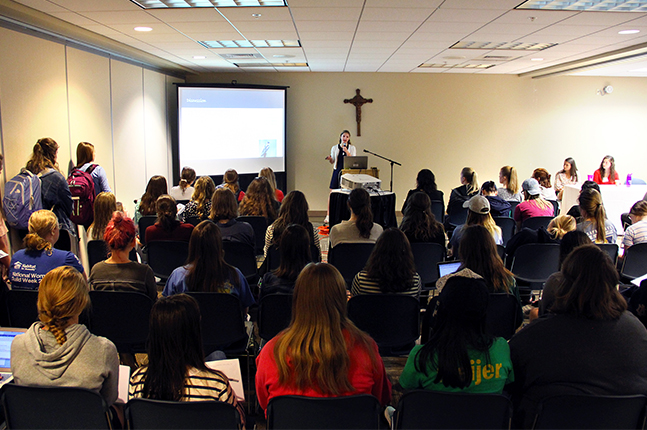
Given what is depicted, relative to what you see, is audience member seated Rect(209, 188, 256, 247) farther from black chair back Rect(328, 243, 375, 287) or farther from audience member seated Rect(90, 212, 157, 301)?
audience member seated Rect(90, 212, 157, 301)

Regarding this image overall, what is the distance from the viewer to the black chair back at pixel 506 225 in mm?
4906

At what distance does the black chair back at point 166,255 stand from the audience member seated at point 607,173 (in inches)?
309

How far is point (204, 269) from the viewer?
8.60 ft

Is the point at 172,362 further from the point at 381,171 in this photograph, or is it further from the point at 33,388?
the point at 381,171

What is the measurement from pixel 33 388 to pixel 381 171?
29.0 ft

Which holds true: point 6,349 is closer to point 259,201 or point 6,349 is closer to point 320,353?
point 320,353

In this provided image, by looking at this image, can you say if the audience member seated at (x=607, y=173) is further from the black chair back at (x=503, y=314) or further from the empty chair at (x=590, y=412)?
the empty chair at (x=590, y=412)

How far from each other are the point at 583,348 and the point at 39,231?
296 cm

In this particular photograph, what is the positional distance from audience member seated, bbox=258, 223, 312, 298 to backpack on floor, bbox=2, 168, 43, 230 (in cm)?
286

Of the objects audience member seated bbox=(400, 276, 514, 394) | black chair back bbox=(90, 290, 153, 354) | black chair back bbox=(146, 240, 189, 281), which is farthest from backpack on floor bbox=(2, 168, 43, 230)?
audience member seated bbox=(400, 276, 514, 394)

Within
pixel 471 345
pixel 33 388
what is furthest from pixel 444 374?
pixel 33 388

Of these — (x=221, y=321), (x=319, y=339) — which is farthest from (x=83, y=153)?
(x=319, y=339)

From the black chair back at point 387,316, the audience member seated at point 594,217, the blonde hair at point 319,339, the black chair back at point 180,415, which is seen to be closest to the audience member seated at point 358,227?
the black chair back at point 387,316

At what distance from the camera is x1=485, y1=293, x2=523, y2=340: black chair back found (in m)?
2.63
